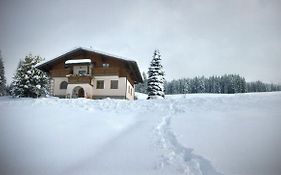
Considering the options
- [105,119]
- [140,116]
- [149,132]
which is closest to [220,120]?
[149,132]

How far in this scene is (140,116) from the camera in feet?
35.0

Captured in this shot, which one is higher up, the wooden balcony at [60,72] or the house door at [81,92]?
the wooden balcony at [60,72]

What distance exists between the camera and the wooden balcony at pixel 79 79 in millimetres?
24203

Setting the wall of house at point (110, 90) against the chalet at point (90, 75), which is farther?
the wall of house at point (110, 90)

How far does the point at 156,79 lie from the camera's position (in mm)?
31141

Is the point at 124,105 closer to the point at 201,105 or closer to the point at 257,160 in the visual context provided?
the point at 201,105

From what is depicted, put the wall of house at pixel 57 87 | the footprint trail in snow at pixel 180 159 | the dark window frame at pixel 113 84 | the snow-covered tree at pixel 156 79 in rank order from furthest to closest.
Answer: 1. the snow-covered tree at pixel 156 79
2. the wall of house at pixel 57 87
3. the dark window frame at pixel 113 84
4. the footprint trail in snow at pixel 180 159

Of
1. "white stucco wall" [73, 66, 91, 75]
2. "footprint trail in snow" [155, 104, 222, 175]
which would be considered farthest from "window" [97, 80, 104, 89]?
"footprint trail in snow" [155, 104, 222, 175]

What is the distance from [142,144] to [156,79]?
2465cm

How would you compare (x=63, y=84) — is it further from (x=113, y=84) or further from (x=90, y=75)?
(x=113, y=84)

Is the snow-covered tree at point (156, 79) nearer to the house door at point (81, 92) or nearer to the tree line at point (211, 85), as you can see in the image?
the house door at point (81, 92)

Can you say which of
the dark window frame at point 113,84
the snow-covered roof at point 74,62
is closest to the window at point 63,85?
the snow-covered roof at point 74,62

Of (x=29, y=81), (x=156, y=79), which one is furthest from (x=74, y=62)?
(x=156, y=79)

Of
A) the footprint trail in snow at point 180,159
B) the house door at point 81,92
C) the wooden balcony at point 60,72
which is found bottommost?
the footprint trail in snow at point 180,159
